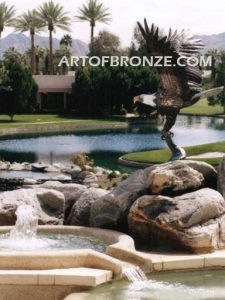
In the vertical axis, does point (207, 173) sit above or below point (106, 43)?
below

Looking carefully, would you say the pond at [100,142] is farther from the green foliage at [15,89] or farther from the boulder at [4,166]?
the green foliage at [15,89]

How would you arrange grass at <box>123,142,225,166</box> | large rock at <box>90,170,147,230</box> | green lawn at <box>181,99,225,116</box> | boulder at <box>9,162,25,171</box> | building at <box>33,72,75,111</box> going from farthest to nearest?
green lawn at <box>181,99,225,116</box>
building at <box>33,72,75,111</box>
boulder at <box>9,162,25,171</box>
grass at <box>123,142,225,166</box>
large rock at <box>90,170,147,230</box>

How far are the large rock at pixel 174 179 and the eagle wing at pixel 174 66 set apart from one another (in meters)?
2.32

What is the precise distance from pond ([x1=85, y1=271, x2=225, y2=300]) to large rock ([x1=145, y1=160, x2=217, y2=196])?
2309 mm

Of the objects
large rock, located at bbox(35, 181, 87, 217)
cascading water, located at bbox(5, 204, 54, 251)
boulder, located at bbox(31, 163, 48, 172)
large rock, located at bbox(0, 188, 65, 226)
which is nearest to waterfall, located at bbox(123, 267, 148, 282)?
cascading water, located at bbox(5, 204, 54, 251)

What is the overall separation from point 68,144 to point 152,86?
70.8 ft

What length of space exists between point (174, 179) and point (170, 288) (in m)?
3.30

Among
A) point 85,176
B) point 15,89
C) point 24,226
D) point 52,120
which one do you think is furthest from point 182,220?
point 52,120

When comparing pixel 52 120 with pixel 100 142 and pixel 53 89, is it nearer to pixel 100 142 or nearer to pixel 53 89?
pixel 53 89

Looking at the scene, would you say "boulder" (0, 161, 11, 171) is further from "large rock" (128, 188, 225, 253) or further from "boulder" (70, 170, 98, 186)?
"large rock" (128, 188, 225, 253)

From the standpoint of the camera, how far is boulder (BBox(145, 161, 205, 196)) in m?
15.1

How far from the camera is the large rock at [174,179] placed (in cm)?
1507

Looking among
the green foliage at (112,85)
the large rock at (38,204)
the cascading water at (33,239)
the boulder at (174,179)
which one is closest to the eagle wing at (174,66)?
the boulder at (174,179)

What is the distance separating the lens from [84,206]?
1647 centimetres
